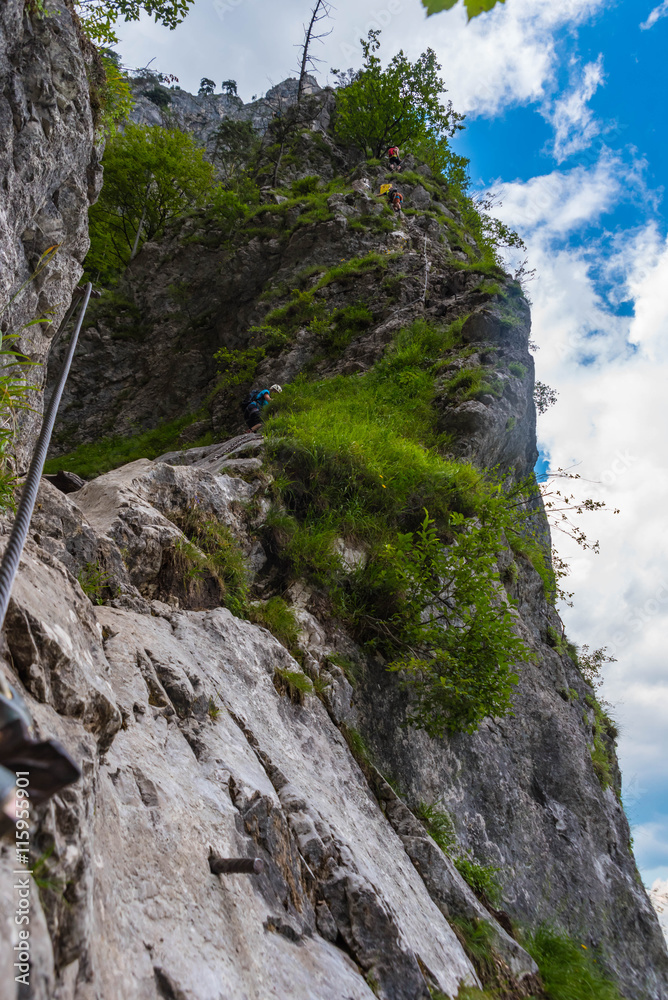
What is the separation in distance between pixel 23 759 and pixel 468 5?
2.41m

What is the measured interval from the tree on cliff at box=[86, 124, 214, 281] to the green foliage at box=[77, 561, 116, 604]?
1925 centimetres

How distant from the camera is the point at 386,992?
302cm

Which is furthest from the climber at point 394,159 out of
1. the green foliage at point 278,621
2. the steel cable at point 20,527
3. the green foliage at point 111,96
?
the steel cable at point 20,527

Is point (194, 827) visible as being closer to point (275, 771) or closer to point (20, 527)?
point (275, 771)

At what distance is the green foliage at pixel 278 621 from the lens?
18.0 feet

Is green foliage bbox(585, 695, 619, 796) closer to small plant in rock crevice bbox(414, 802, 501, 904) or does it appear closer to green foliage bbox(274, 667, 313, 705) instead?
small plant in rock crevice bbox(414, 802, 501, 904)

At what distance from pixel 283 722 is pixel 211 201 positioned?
20.4 metres

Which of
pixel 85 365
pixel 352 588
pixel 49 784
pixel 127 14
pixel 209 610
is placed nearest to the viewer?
pixel 49 784

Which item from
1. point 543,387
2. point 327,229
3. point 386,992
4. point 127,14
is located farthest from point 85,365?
point 386,992

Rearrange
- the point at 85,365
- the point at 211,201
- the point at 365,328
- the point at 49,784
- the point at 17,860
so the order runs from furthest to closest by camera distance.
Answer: the point at 211,201
the point at 85,365
the point at 365,328
the point at 17,860
the point at 49,784

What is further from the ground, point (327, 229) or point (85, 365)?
point (327, 229)

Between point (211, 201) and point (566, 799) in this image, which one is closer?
point (566, 799)

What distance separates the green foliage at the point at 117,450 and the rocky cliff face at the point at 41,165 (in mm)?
6700

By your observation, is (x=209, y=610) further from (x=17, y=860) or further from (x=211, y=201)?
(x=211, y=201)
